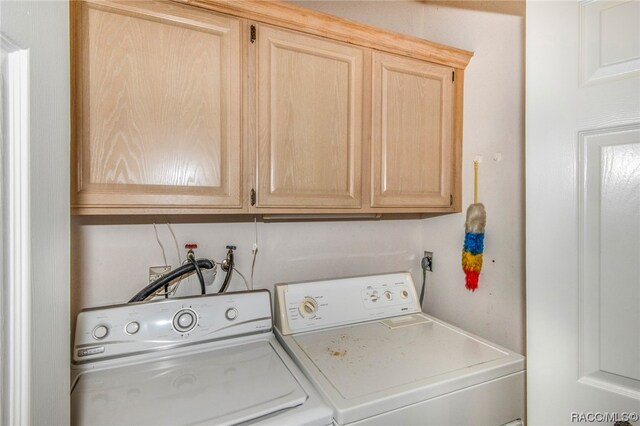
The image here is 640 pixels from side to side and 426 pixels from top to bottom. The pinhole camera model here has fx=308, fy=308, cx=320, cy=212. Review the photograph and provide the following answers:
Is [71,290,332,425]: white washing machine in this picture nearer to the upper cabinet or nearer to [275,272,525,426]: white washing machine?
[275,272,525,426]: white washing machine

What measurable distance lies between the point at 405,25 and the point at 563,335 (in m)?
1.72

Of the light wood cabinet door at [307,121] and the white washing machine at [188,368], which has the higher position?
the light wood cabinet door at [307,121]

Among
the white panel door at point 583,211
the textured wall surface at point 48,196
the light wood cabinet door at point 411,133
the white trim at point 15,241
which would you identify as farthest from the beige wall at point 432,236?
the white trim at point 15,241

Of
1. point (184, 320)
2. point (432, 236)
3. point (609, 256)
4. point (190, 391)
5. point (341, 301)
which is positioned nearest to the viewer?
point (609, 256)

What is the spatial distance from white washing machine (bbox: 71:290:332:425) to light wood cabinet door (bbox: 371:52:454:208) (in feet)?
2.51

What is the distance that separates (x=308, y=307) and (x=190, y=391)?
1.88ft

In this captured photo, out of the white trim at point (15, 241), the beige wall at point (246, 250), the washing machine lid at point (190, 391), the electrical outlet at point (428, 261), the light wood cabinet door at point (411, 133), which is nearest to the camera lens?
the white trim at point (15, 241)

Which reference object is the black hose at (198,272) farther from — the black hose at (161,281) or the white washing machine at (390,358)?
the white washing machine at (390,358)

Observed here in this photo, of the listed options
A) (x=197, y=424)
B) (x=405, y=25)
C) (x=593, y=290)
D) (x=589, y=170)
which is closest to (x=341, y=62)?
(x=405, y=25)

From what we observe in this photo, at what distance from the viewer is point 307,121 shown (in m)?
1.21

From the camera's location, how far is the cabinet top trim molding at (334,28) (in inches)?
42.6

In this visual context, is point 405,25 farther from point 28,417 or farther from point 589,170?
point 28,417

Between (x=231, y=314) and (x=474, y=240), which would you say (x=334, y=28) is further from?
(x=231, y=314)

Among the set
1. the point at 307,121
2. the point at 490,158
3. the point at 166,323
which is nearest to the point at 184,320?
the point at 166,323
